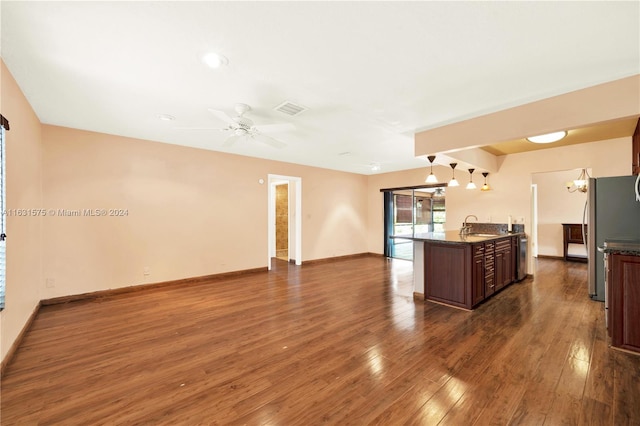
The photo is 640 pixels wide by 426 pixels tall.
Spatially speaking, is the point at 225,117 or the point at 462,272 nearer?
the point at 225,117

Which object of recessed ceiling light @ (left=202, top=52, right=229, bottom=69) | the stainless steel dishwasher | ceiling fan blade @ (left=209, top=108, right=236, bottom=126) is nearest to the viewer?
recessed ceiling light @ (left=202, top=52, right=229, bottom=69)

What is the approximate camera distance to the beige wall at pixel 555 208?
289 inches

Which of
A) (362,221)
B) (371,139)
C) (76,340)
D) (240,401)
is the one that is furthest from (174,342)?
(362,221)

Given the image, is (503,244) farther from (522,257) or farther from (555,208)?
(555,208)

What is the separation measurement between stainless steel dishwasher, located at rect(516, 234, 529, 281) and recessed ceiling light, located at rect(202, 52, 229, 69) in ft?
18.5

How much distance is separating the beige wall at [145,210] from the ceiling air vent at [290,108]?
8.86ft

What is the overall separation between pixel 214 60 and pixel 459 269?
3.81 meters

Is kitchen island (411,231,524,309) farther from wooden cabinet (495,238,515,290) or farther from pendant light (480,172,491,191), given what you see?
pendant light (480,172,491,191)

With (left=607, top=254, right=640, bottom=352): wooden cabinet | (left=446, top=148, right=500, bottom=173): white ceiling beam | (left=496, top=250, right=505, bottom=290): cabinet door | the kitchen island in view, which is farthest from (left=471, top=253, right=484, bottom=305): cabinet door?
(left=446, top=148, right=500, bottom=173): white ceiling beam

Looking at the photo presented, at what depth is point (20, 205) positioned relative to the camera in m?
2.73

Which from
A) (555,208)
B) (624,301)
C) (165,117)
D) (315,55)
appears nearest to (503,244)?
(624,301)

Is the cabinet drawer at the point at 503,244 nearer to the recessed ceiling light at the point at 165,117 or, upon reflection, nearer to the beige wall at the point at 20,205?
the recessed ceiling light at the point at 165,117

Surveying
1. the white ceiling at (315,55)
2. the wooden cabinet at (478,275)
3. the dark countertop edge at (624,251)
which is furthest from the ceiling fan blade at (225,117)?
the dark countertop edge at (624,251)

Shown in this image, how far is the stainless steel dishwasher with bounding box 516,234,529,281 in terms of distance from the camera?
16.4 ft
